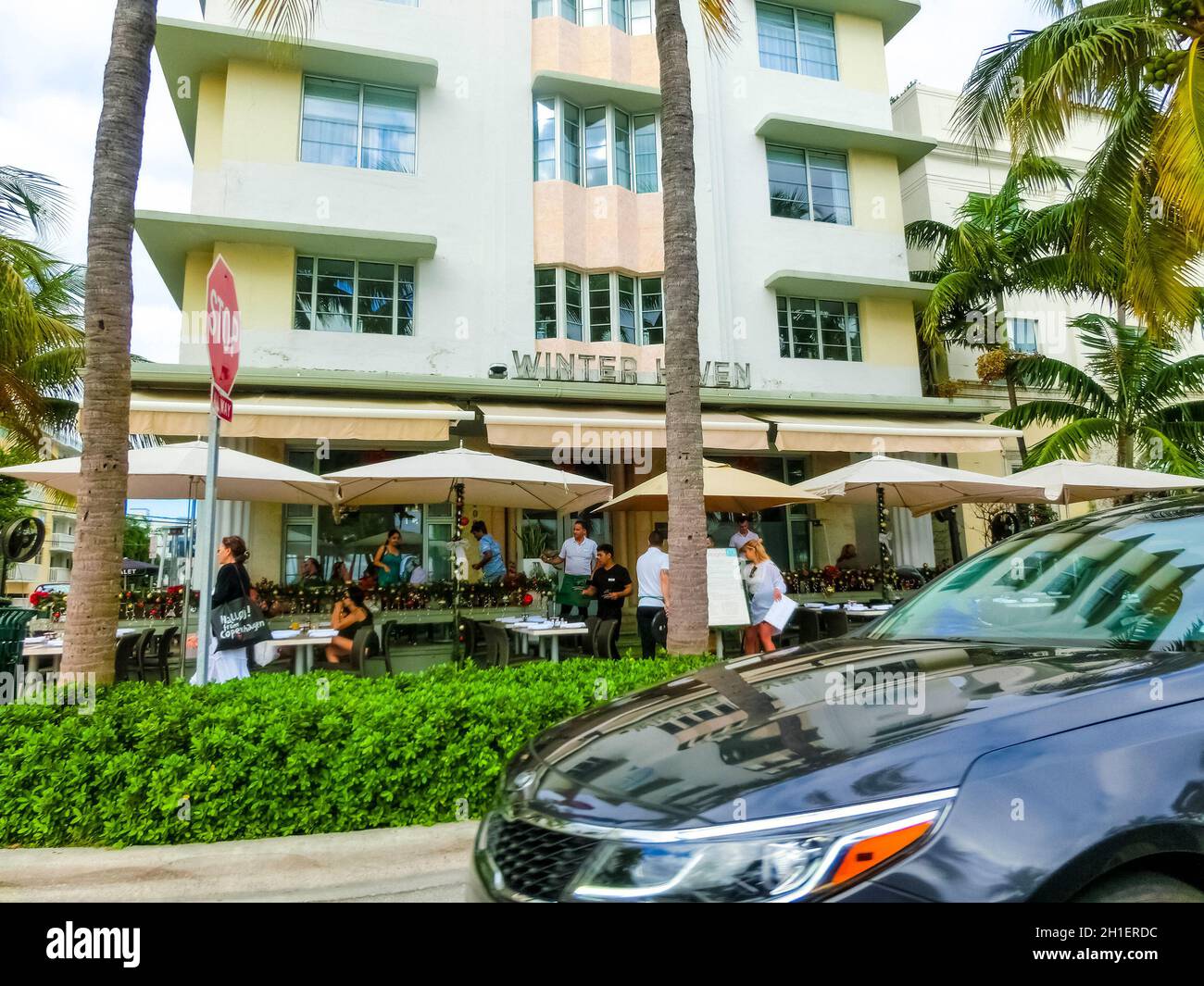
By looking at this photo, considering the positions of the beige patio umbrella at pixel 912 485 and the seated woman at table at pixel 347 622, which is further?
the beige patio umbrella at pixel 912 485

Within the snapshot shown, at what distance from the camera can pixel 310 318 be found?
1339 cm

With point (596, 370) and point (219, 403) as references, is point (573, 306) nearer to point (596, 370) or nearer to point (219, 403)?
point (596, 370)

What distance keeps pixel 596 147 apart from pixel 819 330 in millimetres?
6072

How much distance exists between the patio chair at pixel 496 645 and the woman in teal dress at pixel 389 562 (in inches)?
76.0

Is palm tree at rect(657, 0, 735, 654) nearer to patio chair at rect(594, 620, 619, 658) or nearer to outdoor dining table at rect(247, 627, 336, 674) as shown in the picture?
patio chair at rect(594, 620, 619, 658)

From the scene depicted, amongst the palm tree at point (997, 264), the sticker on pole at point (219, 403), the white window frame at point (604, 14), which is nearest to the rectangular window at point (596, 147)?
the white window frame at point (604, 14)

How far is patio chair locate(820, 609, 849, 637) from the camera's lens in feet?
34.2

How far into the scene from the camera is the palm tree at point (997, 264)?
15539 millimetres

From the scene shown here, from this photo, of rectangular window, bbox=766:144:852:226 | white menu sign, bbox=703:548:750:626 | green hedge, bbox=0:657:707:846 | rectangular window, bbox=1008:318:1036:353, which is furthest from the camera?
rectangular window, bbox=1008:318:1036:353

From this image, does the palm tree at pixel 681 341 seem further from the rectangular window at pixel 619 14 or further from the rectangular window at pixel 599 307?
the rectangular window at pixel 619 14

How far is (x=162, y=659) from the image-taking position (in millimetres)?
8617

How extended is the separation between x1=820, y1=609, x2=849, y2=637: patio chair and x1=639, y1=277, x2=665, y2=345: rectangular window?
661 centimetres
